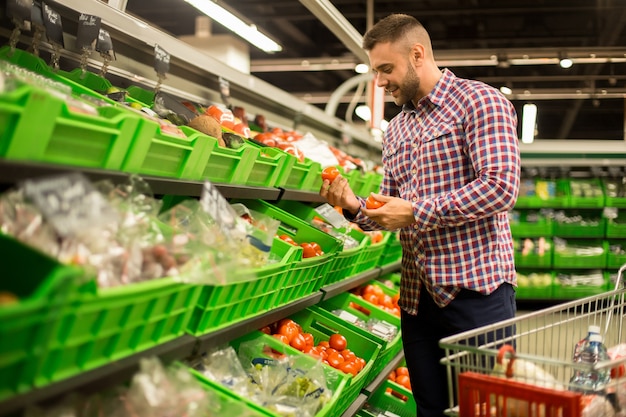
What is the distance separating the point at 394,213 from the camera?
8.43ft

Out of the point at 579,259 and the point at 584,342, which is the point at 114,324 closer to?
the point at 584,342

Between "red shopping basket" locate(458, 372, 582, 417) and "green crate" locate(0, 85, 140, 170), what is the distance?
43.8 inches

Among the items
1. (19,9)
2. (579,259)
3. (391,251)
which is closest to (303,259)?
(19,9)

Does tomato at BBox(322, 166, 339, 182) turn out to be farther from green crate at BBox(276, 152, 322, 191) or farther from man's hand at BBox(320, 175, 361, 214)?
green crate at BBox(276, 152, 322, 191)

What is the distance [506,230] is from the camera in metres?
2.75

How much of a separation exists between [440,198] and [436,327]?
0.64 metres

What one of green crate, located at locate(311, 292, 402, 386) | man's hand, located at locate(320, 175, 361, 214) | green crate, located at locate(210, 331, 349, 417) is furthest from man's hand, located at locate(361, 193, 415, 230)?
green crate, located at locate(311, 292, 402, 386)

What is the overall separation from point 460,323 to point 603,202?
7013mm

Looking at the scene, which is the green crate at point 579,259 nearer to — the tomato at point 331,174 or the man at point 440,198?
the man at point 440,198

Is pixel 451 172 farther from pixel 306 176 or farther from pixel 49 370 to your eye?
pixel 49 370

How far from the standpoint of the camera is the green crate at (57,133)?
51.3 inches

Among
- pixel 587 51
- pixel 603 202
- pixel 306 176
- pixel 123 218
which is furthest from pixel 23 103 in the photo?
pixel 587 51

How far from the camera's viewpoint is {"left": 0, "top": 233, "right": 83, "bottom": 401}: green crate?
113 centimetres

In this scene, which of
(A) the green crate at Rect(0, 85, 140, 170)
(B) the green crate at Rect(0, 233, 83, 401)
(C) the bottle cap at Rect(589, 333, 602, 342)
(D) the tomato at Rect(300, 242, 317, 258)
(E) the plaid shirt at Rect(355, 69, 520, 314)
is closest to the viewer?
(B) the green crate at Rect(0, 233, 83, 401)
